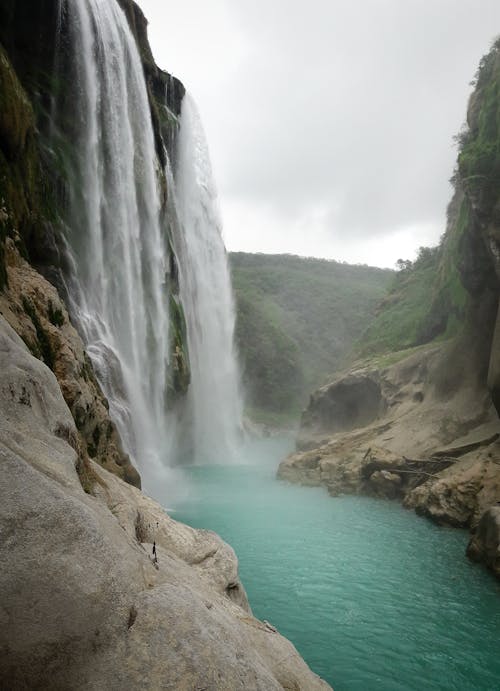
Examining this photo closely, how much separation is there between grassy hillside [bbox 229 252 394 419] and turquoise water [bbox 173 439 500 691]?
30.7 meters

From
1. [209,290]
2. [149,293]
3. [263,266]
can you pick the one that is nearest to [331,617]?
[149,293]

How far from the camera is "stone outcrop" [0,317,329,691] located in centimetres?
278

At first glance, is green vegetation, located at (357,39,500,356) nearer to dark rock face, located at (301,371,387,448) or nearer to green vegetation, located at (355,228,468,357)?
green vegetation, located at (355,228,468,357)

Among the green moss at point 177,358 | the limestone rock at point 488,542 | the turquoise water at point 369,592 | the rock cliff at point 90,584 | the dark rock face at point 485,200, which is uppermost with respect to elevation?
the dark rock face at point 485,200

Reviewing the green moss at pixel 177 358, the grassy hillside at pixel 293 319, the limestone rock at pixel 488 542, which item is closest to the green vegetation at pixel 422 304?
the grassy hillside at pixel 293 319

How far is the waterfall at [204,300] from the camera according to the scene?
33469mm

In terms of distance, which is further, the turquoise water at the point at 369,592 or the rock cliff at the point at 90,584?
the turquoise water at the point at 369,592

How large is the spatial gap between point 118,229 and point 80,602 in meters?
20.8

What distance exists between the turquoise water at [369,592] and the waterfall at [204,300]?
677 inches

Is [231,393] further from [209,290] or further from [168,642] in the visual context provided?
[168,642]

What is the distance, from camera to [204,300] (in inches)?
1419

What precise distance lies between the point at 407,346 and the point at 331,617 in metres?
27.9

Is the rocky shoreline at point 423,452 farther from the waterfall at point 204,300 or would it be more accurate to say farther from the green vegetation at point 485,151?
the waterfall at point 204,300

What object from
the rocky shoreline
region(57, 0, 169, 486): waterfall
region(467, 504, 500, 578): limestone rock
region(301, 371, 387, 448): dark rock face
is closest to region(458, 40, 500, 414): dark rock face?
the rocky shoreline
